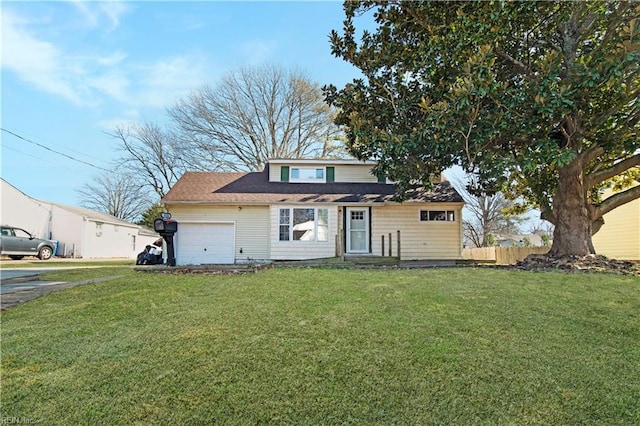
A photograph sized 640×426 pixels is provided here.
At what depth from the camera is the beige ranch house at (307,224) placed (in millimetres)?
14578

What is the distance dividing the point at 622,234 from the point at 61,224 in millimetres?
33436

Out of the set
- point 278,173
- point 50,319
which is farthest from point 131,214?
point 50,319

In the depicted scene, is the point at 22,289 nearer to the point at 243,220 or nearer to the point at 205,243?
the point at 205,243

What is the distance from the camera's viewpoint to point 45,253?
20.5 m

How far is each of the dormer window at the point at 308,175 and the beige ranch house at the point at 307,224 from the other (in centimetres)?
125

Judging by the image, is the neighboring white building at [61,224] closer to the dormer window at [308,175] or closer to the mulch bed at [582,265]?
the dormer window at [308,175]

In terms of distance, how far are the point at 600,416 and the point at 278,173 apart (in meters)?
14.7

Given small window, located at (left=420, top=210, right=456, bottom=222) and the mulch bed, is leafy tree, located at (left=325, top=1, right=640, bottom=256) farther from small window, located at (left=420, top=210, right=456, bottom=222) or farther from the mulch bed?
small window, located at (left=420, top=210, right=456, bottom=222)

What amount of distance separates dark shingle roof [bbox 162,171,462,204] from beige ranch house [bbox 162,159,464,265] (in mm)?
42

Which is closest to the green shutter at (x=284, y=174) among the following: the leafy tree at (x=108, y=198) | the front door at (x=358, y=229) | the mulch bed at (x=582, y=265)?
the front door at (x=358, y=229)

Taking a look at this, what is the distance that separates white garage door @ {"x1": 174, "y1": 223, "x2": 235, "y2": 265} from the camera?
1468cm

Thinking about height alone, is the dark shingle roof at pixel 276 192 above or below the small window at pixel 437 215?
above

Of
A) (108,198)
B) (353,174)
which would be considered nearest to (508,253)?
(353,174)

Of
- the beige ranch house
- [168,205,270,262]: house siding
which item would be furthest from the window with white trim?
[168,205,270,262]: house siding
